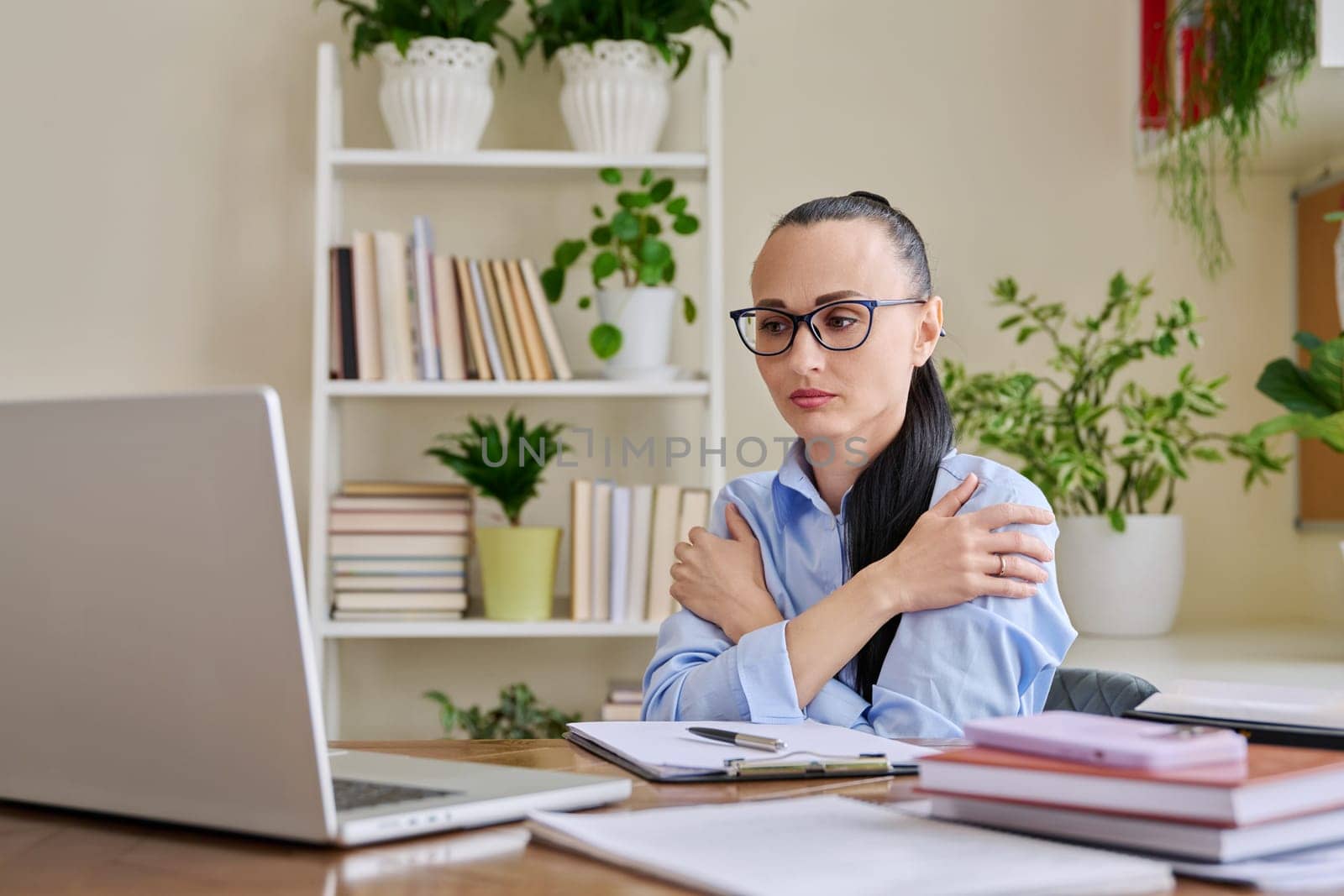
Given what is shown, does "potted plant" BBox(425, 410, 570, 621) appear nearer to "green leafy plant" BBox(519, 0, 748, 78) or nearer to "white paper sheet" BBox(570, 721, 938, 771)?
"green leafy plant" BBox(519, 0, 748, 78)

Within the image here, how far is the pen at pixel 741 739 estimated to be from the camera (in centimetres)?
99

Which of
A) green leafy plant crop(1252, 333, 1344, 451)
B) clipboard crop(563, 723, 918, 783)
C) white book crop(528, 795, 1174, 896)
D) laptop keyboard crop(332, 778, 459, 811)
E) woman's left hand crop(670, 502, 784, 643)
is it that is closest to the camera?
white book crop(528, 795, 1174, 896)

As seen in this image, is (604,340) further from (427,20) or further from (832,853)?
(832,853)

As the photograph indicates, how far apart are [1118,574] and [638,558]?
87 centimetres

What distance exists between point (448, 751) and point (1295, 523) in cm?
220

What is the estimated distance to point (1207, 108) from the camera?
2.43m

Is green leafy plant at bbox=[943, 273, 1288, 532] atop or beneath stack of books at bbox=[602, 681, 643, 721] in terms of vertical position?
atop

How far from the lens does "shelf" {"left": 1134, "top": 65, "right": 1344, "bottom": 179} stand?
220cm

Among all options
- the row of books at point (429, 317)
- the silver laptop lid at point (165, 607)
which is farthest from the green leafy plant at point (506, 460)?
the silver laptop lid at point (165, 607)

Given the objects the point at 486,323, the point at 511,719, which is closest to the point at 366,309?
the point at 486,323

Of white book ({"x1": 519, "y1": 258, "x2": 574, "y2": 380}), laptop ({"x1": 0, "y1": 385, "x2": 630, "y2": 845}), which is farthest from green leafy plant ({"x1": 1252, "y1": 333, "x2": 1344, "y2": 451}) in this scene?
laptop ({"x1": 0, "y1": 385, "x2": 630, "y2": 845})

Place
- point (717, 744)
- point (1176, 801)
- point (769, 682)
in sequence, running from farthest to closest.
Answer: point (769, 682) < point (717, 744) < point (1176, 801)

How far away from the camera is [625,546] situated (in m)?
2.46

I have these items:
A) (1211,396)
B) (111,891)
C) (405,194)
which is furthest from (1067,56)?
(111,891)
